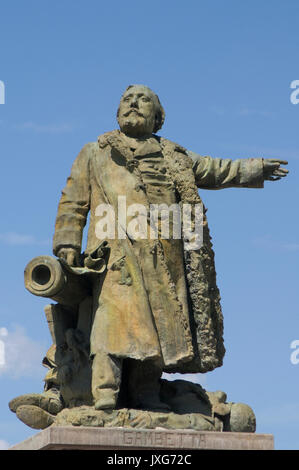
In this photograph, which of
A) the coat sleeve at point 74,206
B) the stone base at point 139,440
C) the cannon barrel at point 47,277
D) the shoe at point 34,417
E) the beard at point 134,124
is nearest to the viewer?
the stone base at point 139,440

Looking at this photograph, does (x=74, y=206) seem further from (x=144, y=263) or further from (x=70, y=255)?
(x=144, y=263)

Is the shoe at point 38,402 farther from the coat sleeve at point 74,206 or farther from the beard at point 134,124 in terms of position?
the beard at point 134,124

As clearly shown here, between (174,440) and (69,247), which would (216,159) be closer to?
(69,247)

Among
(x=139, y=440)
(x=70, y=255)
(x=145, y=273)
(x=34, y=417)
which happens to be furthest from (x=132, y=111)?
(x=139, y=440)

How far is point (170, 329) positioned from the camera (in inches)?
587

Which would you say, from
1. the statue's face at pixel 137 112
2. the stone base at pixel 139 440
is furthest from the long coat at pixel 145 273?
the stone base at pixel 139 440

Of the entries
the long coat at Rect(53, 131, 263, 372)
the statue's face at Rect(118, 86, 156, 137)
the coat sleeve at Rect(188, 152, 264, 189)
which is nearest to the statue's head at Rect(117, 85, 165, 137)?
the statue's face at Rect(118, 86, 156, 137)

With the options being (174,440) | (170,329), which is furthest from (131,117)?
(174,440)

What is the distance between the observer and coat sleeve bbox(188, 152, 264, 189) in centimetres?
1592

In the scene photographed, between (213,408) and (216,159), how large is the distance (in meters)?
2.70

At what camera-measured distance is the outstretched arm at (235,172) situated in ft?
52.3

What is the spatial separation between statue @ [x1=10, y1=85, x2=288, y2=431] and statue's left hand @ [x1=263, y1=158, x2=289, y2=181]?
2.72 feet
